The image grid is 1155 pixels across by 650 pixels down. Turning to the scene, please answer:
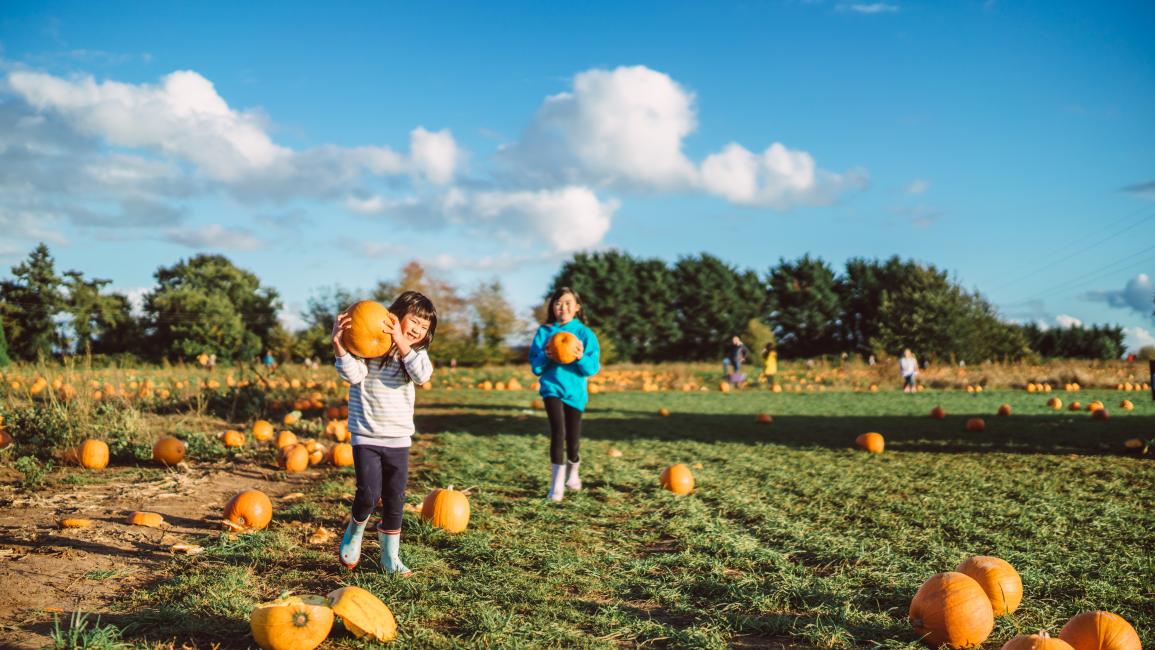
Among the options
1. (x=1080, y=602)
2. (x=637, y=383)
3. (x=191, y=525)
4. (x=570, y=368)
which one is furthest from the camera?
(x=637, y=383)

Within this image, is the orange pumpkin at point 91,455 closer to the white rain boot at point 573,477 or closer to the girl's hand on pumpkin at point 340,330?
the girl's hand on pumpkin at point 340,330

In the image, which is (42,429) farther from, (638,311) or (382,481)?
(638,311)

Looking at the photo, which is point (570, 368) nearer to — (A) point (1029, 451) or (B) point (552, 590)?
(B) point (552, 590)

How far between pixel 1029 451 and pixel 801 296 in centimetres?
4375

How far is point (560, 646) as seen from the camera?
Answer: 2.81 m

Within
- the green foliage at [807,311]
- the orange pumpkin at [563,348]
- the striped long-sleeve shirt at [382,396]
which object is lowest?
the striped long-sleeve shirt at [382,396]

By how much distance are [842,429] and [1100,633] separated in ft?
27.7

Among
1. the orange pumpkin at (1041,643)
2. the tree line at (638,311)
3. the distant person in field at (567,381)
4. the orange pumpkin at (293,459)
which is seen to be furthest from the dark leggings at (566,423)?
the tree line at (638,311)

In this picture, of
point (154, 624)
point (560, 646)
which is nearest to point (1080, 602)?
point (560, 646)

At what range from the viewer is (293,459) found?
22.0 ft

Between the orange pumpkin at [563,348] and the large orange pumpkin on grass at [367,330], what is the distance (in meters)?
2.09

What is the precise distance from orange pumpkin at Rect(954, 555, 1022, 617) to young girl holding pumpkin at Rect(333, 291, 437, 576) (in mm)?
2867

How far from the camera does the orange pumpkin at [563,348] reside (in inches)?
228

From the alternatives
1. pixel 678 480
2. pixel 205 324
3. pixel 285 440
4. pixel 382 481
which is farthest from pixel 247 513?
pixel 205 324
